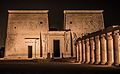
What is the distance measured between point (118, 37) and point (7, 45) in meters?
26.3

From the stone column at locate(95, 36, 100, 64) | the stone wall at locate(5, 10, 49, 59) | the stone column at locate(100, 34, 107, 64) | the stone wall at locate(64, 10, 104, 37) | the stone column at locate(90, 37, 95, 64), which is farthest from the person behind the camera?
the stone wall at locate(64, 10, 104, 37)

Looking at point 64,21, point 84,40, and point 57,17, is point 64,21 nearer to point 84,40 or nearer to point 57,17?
point 57,17

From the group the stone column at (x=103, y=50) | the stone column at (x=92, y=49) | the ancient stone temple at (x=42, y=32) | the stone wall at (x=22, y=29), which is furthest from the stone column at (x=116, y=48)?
the stone wall at (x=22, y=29)

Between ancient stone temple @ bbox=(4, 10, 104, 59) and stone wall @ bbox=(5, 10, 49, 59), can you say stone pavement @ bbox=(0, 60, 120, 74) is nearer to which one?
ancient stone temple @ bbox=(4, 10, 104, 59)

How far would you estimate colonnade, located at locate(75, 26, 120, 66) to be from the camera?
70.9 ft

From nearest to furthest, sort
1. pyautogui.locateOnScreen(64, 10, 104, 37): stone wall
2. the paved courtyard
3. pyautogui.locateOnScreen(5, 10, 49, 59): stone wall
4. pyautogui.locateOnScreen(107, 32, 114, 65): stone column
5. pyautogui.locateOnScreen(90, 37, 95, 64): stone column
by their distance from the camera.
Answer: the paved courtyard
pyautogui.locateOnScreen(107, 32, 114, 65): stone column
pyautogui.locateOnScreen(90, 37, 95, 64): stone column
pyautogui.locateOnScreen(5, 10, 49, 59): stone wall
pyautogui.locateOnScreen(64, 10, 104, 37): stone wall

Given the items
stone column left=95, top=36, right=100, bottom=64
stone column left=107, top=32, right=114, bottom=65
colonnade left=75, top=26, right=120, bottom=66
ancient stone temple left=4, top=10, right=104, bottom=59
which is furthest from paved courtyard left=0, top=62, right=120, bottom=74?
ancient stone temple left=4, top=10, right=104, bottom=59

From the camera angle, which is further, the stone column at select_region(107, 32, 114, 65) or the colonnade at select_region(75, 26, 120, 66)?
the stone column at select_region(107, 32, 114, 65)

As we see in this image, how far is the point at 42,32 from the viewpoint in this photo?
145 ft

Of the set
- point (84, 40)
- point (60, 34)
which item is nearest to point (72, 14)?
point (60, 34)

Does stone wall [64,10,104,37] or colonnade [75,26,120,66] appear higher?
stone wall [64,10,104,37]

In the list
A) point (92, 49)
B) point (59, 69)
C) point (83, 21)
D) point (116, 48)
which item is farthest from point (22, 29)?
point (59, 69)

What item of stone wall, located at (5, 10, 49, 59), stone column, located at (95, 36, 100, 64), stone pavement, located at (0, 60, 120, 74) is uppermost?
stone wall, located at (5, 10, 49, 59)

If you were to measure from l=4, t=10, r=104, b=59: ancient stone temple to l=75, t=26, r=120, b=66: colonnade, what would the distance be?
11.7 m
